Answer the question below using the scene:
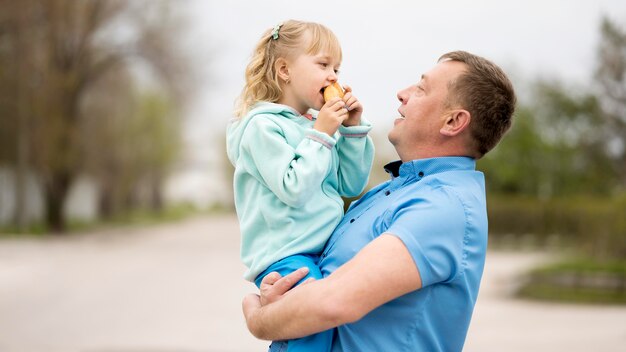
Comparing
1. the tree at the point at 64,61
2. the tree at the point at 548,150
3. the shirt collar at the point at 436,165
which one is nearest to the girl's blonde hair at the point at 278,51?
the shirt collar at the point at 436,165

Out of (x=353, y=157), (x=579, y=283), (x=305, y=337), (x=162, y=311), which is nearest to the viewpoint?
(x=305, y=337)

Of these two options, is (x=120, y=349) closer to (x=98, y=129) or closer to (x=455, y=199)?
(x=455, y=199)

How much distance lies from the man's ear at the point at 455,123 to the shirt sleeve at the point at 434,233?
306 millimetres

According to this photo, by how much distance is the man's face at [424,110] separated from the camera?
106 inches

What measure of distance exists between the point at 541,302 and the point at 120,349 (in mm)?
8029

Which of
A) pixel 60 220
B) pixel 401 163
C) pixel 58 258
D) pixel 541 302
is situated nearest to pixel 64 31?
pixel 60 220

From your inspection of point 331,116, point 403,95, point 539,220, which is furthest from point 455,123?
point 539,220

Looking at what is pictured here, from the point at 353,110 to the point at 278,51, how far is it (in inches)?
14.9

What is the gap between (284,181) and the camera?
2625 millimetres

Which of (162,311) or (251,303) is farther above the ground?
(251,303)

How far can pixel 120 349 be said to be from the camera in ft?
30.0

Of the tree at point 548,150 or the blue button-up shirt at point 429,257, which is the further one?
the tree at point 548,150

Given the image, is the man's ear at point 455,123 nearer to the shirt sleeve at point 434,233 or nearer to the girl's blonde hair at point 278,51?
the shirt sleeve at point 434,233

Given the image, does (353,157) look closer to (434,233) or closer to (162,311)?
(434,233)
